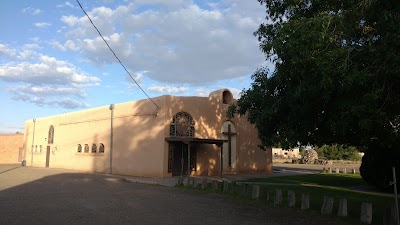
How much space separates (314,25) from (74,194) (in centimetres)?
1149

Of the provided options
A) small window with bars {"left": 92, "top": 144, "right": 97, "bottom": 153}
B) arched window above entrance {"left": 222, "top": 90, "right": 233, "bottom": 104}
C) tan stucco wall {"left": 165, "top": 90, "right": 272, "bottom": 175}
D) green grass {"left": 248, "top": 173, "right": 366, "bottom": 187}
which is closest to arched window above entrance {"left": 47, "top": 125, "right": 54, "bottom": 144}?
Answer: small window with bars {"left": 92, "top": 144, "right": 97, "bottom": 153}

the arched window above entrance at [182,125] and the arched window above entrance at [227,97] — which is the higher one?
the arched window above entrance at [227,97]

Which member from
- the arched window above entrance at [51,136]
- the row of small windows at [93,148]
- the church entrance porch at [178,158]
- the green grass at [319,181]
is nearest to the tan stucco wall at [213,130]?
the church entrance porch at [178,158]

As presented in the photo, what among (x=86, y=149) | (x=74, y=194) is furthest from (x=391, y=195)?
(x=86, y=149)

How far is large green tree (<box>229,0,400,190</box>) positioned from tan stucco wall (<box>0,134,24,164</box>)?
162ft

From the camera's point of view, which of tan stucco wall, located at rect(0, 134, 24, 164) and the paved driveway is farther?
tan stucco wall, located at rect(0, 134, 24, 164)

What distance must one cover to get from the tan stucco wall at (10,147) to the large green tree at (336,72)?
49.3 m

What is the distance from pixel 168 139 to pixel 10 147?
123 ft

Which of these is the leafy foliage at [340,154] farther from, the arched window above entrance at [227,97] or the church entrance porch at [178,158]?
the church entrance porch at [178,158]

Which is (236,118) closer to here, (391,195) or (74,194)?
(391,195)

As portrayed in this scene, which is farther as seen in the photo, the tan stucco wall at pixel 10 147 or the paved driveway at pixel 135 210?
the tan stucco wall at pixel 10 147

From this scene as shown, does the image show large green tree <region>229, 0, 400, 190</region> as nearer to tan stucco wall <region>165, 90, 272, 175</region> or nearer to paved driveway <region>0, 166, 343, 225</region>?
paved driveway <region>0, 166, 343, 225</region>

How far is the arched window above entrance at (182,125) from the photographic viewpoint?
24156 mm

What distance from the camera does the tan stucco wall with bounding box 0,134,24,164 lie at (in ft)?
168
